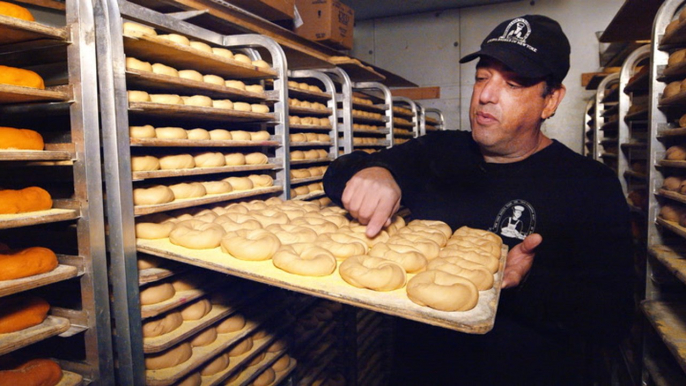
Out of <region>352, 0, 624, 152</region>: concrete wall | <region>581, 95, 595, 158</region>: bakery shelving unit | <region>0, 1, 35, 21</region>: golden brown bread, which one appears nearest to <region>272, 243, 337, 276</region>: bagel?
<region>0, 1, 35, 21</region>: golden brown bread

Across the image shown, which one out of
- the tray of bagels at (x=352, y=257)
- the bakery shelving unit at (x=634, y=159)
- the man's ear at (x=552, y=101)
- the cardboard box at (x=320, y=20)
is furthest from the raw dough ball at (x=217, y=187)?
the bakery shelving unit at (x=634, y=159)

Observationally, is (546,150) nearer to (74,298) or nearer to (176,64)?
(176,64)

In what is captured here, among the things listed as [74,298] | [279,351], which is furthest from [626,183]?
[74,298]

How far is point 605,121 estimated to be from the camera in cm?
466

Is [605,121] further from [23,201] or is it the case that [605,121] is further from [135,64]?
[23,201]

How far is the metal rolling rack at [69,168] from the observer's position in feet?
4.36

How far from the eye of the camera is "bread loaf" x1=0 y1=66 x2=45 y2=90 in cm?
139

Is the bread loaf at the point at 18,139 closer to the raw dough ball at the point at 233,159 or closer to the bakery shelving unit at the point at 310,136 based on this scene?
the raw dough ball at the point at 233,159

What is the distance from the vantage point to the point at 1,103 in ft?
5.18

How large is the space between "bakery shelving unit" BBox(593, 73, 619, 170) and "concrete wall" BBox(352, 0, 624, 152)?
127 cm

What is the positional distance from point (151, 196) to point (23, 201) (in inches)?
15.8

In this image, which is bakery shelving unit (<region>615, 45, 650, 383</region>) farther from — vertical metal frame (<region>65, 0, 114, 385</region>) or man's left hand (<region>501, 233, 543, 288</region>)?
vertical metal frame (<region>65, 0, 114, 385</region>)

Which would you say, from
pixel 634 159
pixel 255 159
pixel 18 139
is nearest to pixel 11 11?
pixel 18 139

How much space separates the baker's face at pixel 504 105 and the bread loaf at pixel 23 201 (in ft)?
5.26
